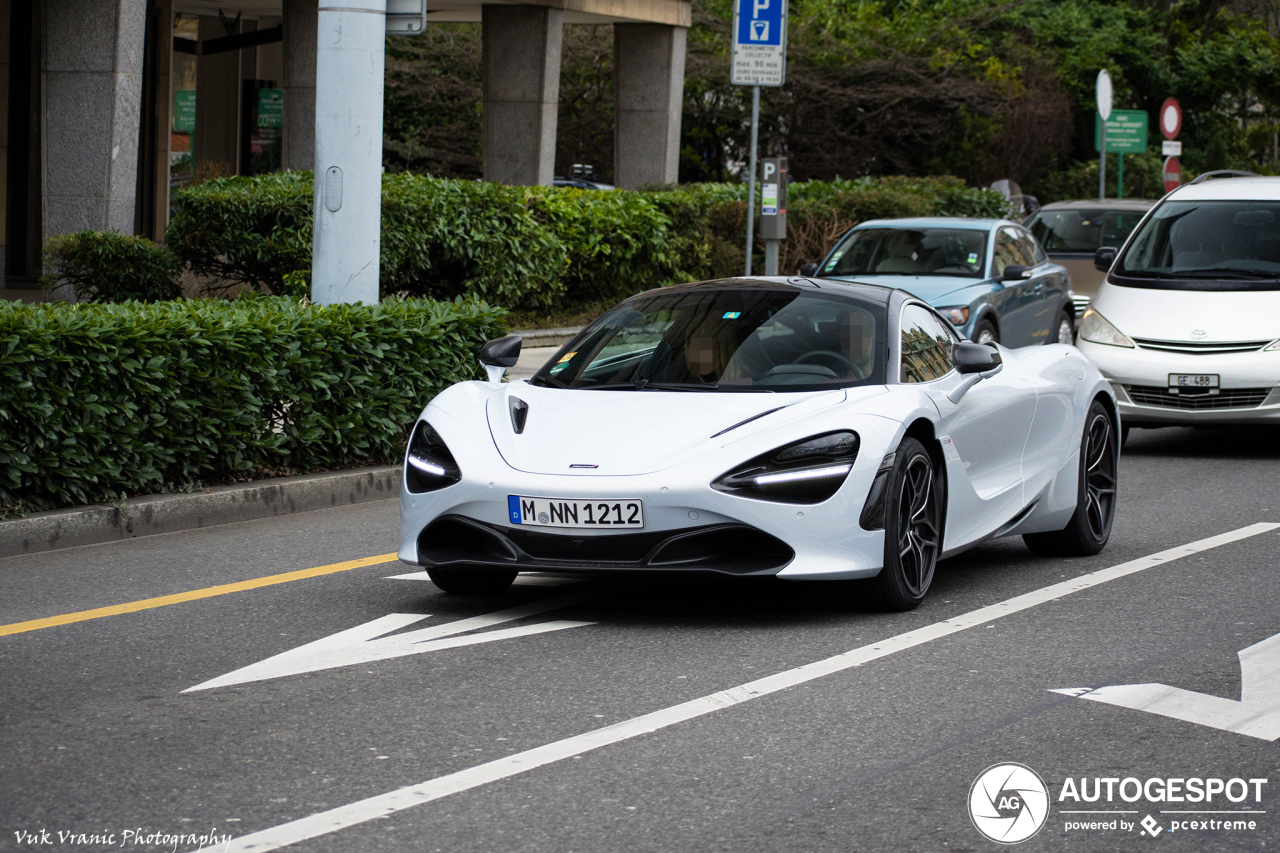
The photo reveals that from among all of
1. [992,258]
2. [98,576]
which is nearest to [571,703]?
[98,576]

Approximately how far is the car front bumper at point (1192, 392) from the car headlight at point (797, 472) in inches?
232

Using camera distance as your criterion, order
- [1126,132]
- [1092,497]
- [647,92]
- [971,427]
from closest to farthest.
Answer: [971,427], [1092,497], [647,92], [1126,132]

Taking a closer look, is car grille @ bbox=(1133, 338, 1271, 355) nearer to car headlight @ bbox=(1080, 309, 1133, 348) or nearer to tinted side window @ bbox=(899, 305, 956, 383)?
car headlight @ bbox=(1080, 309, 1133, 348)

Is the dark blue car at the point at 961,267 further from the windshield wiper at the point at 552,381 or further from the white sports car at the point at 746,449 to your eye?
the windshield wiper at the point at 552,381

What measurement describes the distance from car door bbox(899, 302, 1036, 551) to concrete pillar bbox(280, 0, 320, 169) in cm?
1647

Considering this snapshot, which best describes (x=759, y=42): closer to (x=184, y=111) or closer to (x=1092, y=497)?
(x=1092, y=497)

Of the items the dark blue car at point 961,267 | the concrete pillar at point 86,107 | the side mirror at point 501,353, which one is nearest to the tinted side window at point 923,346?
the side mirror at point 501,353

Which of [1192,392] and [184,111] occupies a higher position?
[184,111]

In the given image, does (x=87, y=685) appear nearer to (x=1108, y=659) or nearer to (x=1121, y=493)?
(x=1108, y=659)

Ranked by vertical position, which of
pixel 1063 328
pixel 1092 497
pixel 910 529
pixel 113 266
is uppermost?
pixel 113 266

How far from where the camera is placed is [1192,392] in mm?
11586

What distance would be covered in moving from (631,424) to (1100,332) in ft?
22.8

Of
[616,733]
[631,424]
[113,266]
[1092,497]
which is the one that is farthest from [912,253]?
[616,733]

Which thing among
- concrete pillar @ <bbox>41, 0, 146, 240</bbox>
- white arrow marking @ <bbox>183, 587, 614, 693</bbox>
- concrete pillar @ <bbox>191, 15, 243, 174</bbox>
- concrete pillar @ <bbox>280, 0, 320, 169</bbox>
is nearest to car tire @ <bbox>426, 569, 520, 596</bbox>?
white arrow marking @ <bbox>183, 587, 614, 693</bbox>
